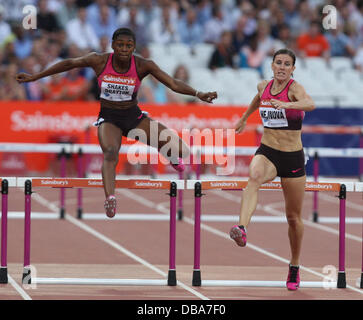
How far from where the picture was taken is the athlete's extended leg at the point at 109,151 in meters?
9.03

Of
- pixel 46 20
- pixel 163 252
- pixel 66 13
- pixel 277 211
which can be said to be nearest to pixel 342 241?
pixel 163 252

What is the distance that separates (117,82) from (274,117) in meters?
1.53

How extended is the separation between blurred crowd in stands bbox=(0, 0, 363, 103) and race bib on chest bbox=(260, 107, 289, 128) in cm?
1069

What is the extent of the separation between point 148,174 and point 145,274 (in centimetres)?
876

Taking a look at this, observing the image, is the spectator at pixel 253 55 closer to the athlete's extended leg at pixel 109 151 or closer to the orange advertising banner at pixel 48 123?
the orange advertising banner at pixel 48 123

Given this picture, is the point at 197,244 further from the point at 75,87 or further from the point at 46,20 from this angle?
the point at 46,20

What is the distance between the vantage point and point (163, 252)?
12219mm

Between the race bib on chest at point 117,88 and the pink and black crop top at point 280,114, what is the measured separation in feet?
4.17

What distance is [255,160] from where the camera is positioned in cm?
920

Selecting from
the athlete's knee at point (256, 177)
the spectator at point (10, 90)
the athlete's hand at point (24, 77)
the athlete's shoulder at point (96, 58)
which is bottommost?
the athlete's knee at point (256, 177)

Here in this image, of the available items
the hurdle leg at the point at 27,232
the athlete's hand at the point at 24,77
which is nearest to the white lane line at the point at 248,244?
the hurdle leg at the point at 27,232

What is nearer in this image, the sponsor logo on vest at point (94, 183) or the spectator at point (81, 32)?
the sponsor logo on vest at point (94, 183)

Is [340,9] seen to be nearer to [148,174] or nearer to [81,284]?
[148,174]
